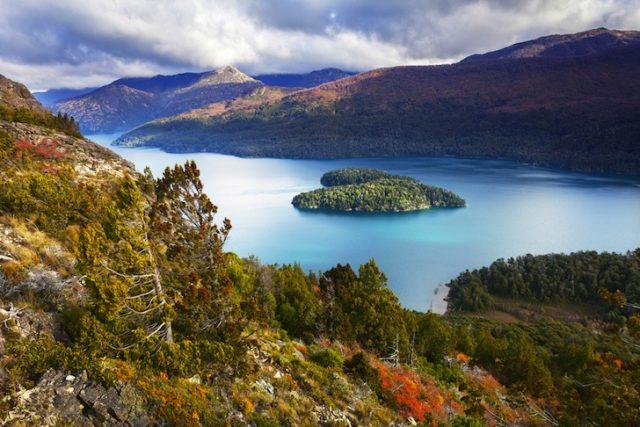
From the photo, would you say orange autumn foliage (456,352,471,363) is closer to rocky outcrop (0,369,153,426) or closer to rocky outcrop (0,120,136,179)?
rocky outcrop (0,369,153,426)

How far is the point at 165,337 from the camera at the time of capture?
15.7 metres

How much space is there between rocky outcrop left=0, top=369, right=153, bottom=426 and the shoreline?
247ft

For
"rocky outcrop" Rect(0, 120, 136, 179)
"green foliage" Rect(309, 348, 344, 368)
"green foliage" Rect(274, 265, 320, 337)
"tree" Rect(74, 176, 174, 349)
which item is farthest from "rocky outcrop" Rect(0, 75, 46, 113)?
"green foliage" Rect(309, 348, 344, 368)

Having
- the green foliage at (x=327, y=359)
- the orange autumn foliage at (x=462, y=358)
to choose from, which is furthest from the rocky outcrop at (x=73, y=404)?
the orange autumn foliage at (x=462, y=358)

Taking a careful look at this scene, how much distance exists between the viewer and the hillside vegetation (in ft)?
39.6

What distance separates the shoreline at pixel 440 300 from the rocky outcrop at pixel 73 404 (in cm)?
7539

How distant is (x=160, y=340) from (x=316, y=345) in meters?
13.5

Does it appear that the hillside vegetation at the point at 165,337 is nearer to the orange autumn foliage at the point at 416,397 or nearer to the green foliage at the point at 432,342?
the orange autumn foliage at the point at 416,397

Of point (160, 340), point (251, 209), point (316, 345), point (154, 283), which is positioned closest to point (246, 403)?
point (160, 340)

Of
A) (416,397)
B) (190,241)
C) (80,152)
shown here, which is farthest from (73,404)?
(80,152)

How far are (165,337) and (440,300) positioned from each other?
79412mm

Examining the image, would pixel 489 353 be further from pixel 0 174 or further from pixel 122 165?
pixel 0 174

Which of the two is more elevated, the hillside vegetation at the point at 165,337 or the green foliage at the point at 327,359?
the hillside vegetation at the point at 165,337

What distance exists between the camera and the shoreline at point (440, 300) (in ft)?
271
